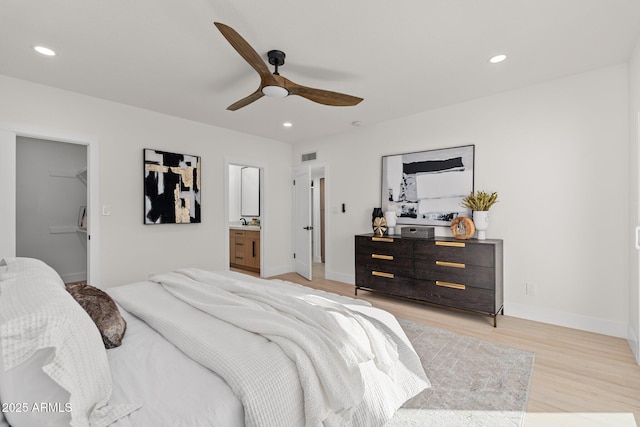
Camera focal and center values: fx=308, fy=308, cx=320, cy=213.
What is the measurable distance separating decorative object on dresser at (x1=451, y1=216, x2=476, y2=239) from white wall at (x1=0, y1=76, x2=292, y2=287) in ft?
10.1

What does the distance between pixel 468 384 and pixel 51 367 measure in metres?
2.22

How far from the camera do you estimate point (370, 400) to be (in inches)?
59.2

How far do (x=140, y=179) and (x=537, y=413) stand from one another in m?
4.35

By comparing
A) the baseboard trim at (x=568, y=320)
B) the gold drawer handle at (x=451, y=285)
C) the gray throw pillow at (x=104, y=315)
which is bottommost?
the baseboard trim at (x=568, y=320)

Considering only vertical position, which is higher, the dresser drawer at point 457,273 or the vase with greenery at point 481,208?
the vase with greenery at point 481,208

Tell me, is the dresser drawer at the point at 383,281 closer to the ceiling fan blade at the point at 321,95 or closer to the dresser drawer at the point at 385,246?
the dresser drawer at the point at 385,246

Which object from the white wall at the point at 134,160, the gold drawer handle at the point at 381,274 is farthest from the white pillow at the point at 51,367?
the gold drawer handle at the point at 381,274

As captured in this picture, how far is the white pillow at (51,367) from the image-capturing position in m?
0.85

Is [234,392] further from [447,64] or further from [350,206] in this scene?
[350,206]

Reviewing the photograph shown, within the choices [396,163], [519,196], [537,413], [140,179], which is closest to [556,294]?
[519,196]

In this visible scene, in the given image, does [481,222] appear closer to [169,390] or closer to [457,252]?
[457,252]

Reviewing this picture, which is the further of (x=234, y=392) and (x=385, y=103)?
(x=385, y=103)

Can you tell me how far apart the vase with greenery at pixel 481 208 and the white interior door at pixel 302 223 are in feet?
8.35

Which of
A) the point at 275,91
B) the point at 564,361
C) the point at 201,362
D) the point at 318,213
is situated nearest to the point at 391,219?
the point at 564,361
